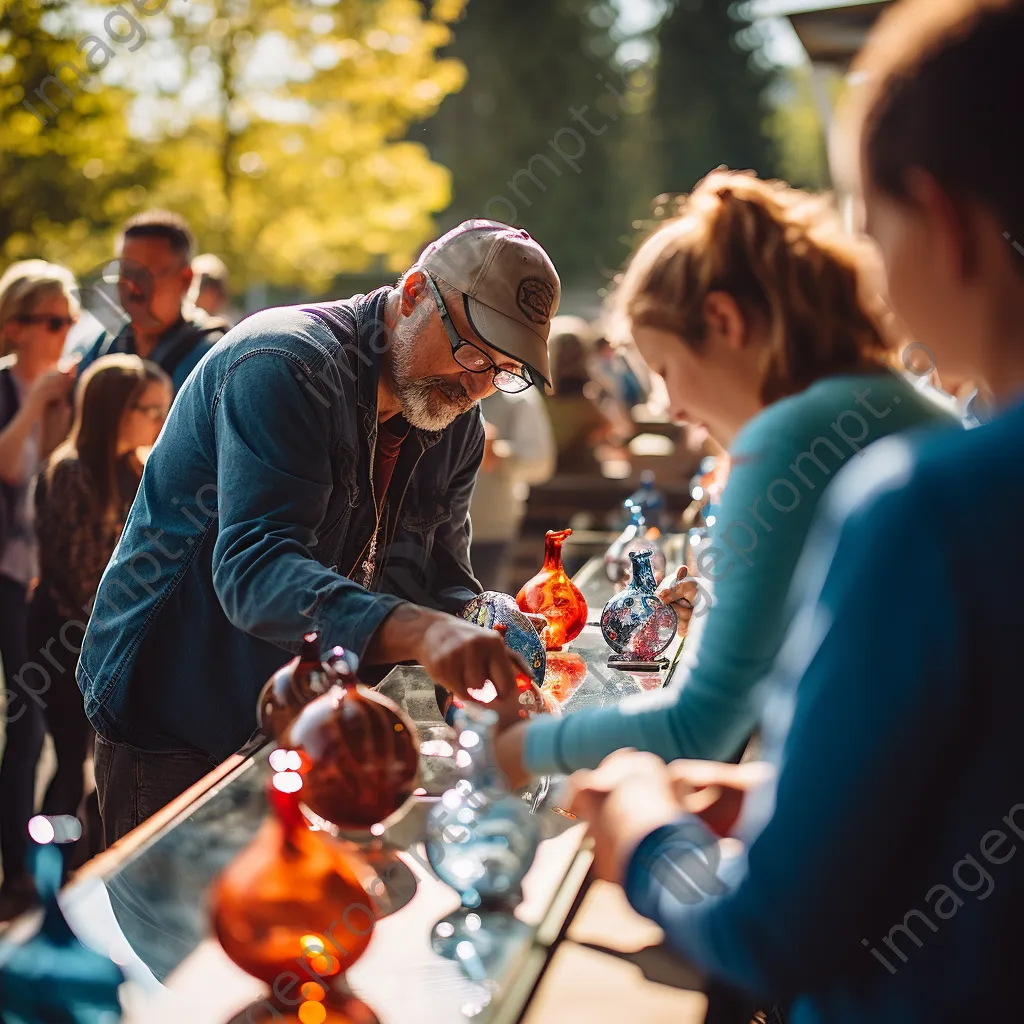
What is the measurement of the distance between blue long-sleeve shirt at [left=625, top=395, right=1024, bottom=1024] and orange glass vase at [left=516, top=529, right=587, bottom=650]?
6.10 ft

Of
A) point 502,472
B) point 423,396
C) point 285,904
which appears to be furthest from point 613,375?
point 285,904

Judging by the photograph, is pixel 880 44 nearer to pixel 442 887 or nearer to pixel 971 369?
pixel 971 369

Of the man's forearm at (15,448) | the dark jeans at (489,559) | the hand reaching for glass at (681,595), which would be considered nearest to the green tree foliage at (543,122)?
the dark jeans at (489,559)

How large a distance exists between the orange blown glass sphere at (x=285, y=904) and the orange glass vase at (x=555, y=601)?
4.98 ft

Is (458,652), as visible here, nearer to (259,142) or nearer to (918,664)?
(918,664)

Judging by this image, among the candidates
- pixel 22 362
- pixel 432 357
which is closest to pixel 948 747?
pixel 432 357

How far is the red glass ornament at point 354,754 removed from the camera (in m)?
1.54

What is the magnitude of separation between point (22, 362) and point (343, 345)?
245 centimetres

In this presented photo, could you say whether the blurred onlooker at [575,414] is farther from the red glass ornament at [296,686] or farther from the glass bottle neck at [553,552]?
the red glass ornament at [296,686]

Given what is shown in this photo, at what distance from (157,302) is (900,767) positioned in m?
3.78

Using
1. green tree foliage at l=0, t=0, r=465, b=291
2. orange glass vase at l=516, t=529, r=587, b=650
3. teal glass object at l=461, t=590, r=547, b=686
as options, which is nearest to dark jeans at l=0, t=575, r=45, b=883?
orange glass vase at l=516, t=529, r=587, b=650

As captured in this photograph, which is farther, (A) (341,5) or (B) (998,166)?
(A) (341,5)

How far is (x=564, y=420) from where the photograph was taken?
768cm

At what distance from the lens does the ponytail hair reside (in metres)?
1.41
